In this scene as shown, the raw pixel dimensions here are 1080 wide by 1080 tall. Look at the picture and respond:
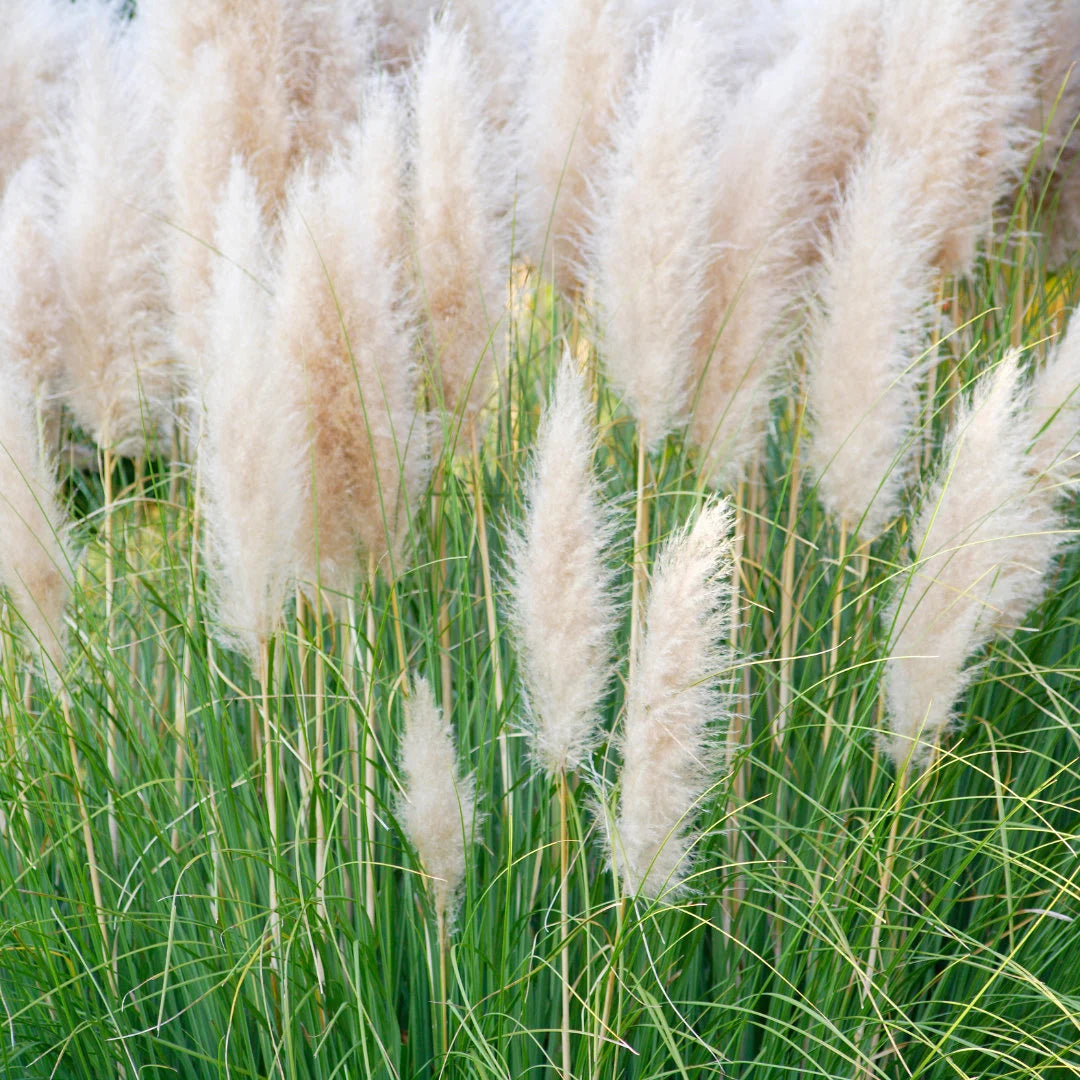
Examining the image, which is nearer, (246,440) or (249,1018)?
(246,440)

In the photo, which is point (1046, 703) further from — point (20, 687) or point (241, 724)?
point (20, 687)

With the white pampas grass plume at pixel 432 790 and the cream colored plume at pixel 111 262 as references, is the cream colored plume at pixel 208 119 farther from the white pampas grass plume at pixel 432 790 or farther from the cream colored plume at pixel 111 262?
the white pampas grass plume at pixel 432 790

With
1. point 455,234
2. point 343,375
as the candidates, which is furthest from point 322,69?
point 343,375

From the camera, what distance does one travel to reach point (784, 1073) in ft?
5.72

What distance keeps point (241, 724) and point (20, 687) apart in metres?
0.61

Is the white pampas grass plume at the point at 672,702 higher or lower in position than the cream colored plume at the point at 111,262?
lower

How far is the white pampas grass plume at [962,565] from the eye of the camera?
149 centimetres

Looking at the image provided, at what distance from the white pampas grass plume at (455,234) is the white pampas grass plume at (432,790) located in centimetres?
68

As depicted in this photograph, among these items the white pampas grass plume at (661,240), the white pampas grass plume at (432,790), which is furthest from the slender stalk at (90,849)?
the white pampas grass plume at (661,240)

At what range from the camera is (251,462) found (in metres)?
1.47

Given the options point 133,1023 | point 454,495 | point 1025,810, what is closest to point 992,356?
point 1025,810

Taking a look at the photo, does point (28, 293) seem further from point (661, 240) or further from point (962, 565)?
point (962, 565)

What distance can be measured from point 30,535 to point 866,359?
4.14 feet

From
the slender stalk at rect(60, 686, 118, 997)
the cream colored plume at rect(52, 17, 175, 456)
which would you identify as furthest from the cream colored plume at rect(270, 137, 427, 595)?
the cream colored plume at rect(52, 17, 175, 456)
